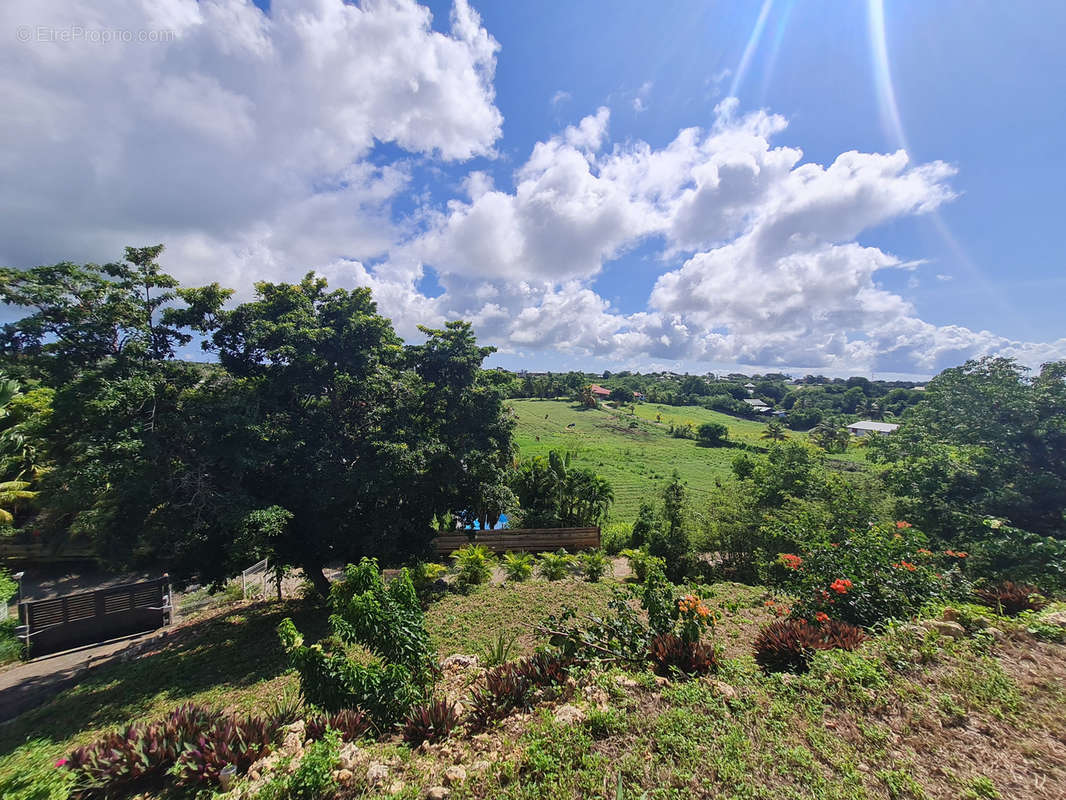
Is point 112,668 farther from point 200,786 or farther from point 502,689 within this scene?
point 502,689

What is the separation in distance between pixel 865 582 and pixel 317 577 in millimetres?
13208

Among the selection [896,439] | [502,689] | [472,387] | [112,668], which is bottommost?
[112,668]

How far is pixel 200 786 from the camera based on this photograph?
3.99m

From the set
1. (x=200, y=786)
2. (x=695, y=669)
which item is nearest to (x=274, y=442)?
(x=200, y=786)

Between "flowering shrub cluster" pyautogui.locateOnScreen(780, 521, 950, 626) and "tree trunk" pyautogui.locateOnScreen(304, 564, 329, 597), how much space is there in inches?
464

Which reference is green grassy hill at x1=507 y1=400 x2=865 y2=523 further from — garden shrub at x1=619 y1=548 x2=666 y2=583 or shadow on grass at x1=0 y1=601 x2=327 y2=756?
shadow on grass at x1=0 y1=601 x2=327 y2=756

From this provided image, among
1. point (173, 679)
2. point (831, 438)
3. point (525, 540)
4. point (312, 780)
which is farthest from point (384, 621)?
point (831, 438)

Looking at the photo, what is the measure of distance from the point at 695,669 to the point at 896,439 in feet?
51.9

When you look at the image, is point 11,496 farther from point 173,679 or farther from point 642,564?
point 642,564

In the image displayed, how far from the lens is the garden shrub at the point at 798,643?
488cm

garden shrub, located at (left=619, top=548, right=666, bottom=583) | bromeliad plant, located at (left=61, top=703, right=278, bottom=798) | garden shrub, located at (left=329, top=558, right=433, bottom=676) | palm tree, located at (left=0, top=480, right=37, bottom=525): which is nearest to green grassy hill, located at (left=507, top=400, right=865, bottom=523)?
garden shrub, located at (left=619, top=548, right=666, bottom=583)

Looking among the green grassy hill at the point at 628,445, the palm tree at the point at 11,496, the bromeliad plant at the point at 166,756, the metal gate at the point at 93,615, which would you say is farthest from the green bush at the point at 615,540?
the palm tree at the point at 11,496

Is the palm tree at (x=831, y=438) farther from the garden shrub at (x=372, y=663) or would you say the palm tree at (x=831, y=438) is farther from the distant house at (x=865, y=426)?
the garden shrub at (x=372, y=663)

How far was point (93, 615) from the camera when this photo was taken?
1022 cm
